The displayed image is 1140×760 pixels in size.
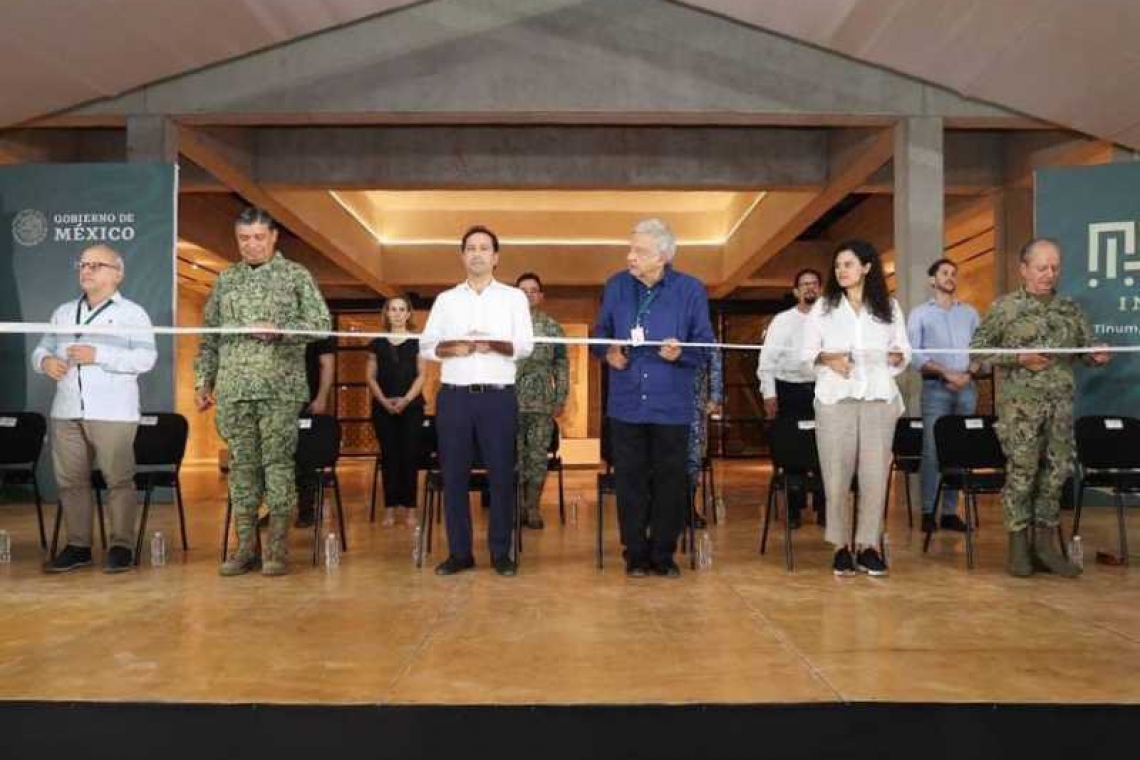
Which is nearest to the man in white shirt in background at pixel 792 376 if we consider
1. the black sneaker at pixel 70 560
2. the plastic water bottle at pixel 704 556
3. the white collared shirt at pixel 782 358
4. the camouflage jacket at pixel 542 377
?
the white collared shirt at pixel 782 358

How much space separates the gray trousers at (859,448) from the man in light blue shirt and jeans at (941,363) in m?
1.83

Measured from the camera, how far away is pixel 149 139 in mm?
8188

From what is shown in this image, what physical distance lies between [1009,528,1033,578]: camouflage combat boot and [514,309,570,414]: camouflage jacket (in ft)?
8.90

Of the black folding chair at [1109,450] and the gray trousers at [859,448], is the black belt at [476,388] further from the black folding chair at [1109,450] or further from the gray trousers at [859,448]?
the black folding chair at [1109,450]

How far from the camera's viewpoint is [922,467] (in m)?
6.54

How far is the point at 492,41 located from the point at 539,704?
258 inches

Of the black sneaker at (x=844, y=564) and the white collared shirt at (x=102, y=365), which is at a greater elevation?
the white collared shirt at (x=102, y=365)

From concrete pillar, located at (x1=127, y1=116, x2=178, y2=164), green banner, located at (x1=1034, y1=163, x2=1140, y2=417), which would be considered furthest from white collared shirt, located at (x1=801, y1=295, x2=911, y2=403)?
concrete pillar, located at (x1=127, y1=116, x2=178, y2=164)

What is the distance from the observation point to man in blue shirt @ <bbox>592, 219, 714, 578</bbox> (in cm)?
445

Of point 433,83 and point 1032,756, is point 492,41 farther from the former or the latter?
point 1032,756

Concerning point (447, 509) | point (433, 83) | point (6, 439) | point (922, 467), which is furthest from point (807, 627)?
point (433, 83)

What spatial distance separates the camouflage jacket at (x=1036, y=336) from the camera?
4.58 meters

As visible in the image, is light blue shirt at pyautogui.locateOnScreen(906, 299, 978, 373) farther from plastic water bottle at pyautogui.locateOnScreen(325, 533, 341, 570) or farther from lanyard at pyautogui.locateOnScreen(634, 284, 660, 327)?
plastic water bottle at pyautogui.locateOnScreen(325, 533, 341, 570)

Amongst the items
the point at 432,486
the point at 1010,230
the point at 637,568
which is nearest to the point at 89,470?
the point at 432,486
